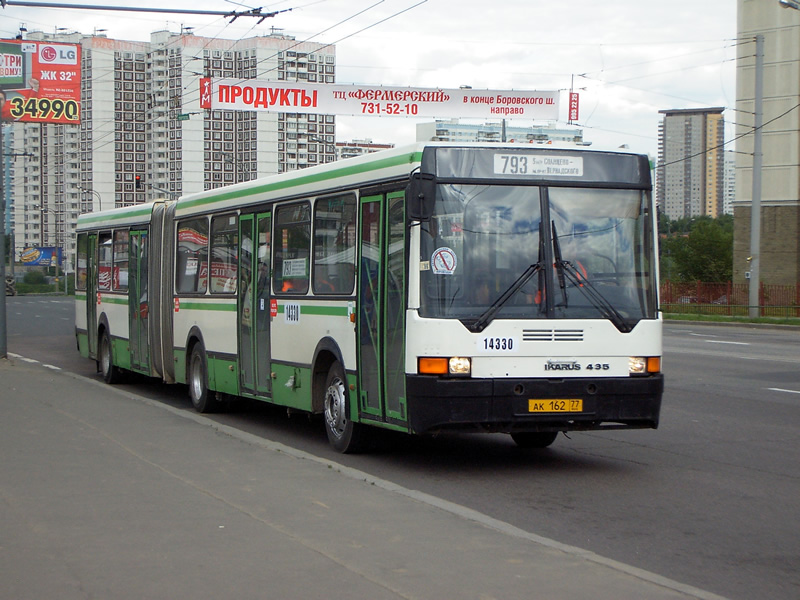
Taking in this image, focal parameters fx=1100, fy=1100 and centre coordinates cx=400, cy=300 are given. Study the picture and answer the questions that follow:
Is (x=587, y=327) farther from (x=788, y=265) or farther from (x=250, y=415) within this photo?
(x=788, y=265)

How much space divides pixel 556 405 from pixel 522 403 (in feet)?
0.96

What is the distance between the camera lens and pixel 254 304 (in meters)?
12.5

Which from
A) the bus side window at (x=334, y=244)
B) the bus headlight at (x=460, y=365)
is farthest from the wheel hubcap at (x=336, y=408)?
the bus headlight at (x=460, y=365)

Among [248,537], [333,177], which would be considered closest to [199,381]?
[333,177]

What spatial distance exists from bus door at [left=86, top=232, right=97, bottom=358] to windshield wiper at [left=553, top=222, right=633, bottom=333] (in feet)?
39.1

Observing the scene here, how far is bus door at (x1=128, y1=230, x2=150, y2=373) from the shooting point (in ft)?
54.0

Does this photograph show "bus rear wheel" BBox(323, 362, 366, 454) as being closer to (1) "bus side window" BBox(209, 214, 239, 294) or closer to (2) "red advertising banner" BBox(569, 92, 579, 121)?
(1) "bus side window" BBox(209, 214, 239, 294)

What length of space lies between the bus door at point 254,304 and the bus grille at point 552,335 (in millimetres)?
4001

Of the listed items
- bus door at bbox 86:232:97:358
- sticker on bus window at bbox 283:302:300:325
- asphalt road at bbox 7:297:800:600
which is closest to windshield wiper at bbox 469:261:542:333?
asphalt road at bbox 7:297:800:600

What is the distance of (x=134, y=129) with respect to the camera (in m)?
75.6

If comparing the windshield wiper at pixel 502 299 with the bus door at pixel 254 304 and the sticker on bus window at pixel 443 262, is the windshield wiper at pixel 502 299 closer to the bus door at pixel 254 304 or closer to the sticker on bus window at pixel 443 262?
the sticker on bus window at pixel 443 262

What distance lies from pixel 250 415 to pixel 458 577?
881cm

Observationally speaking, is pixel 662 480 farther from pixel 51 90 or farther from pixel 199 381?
pixel 51 90

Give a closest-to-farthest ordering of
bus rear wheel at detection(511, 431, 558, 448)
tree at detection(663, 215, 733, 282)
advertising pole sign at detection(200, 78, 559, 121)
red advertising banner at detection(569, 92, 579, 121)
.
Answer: bus rear wheel at detection(511, 431, 558, 448)
advertising pole sign at detection(200, 78, 559, 121)
red advertising banner at detection(569, 92, 579, 121)
tree at detection(663, 215, 733, 282)
